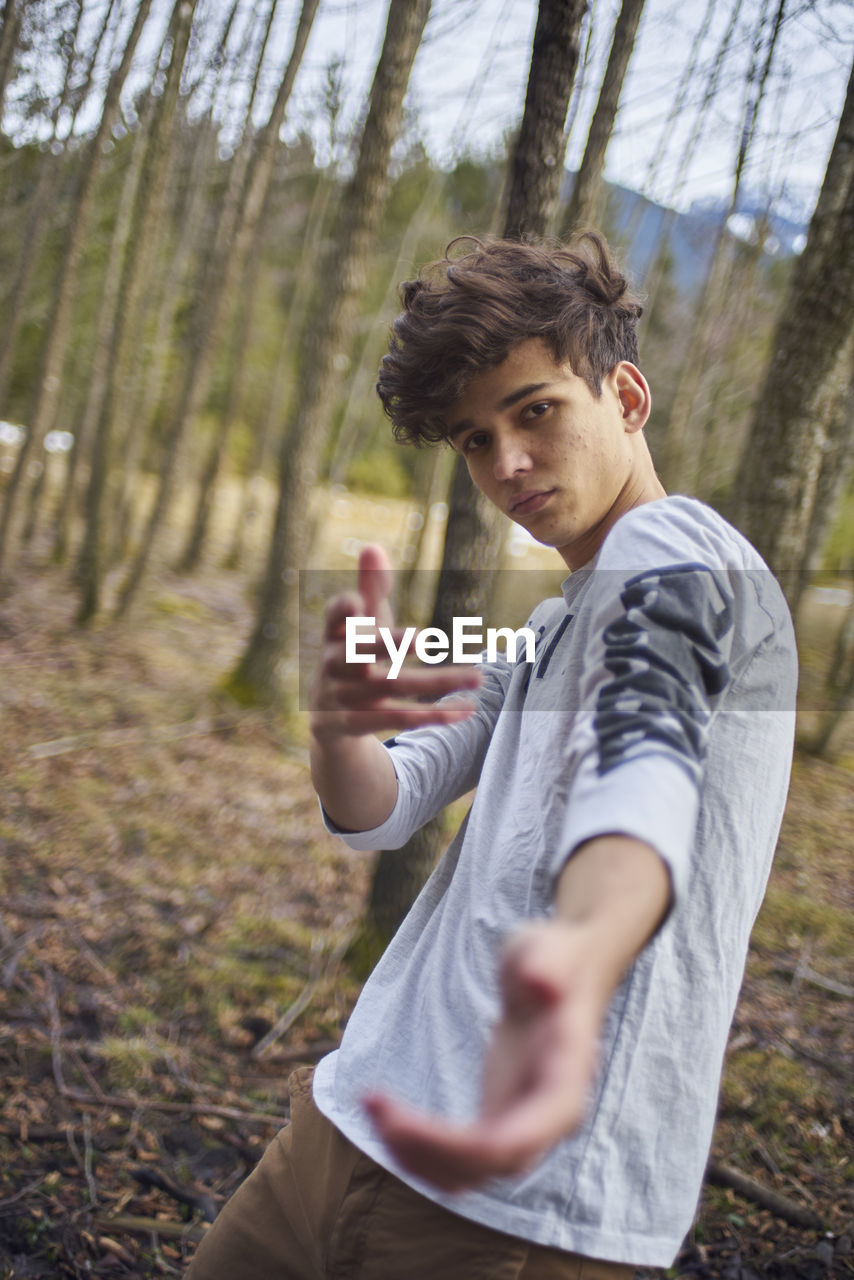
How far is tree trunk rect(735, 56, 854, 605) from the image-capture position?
3.41 meters

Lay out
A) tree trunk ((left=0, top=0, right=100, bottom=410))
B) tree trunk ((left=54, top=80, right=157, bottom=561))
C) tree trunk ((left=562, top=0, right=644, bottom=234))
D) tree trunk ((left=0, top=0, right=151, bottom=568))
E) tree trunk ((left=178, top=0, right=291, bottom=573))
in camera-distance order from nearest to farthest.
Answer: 1. tree trunk ((left=562, top=0, right=644, bottom=234))
2. tree trunk ((left=0, top=0, right=151, bottom=568))
3. tree trunk ((left=0, top=0, right=100, bottom=410))
4. tree trunk ((left=54, top=80, right=157, bottom=561))
5. tree trunk ((left=178, top=0, right=291, bottom=573))

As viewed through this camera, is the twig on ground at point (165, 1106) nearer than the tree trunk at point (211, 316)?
Yes

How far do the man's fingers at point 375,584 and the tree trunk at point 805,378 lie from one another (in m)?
3.06

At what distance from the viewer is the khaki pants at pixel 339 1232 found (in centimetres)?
116

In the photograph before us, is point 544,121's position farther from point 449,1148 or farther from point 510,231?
point 449,1148

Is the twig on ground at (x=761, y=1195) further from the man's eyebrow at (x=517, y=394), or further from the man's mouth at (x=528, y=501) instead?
the man's eyebrow at (x=517, y=394)

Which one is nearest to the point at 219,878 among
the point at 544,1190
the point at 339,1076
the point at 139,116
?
the point at 339,1076

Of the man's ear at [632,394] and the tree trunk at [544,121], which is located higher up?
the tree trunk at [544,121]

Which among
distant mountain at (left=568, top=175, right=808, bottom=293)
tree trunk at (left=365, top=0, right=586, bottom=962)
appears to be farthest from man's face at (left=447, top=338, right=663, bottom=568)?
distant mountain at (left=568, top=175, right=808, bottom=293)

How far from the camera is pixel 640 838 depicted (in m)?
0.81

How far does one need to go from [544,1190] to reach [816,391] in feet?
10.7

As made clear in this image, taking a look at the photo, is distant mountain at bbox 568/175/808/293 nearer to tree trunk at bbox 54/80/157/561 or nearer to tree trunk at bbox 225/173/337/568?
tree trunk at bbox 225/173/337/568

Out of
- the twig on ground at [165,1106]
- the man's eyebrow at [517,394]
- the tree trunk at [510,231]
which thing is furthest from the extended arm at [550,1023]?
the twig on ground at [165,1106]

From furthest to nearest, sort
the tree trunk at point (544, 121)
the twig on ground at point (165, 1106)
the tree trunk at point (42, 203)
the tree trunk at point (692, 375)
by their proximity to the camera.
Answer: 1. the tree trunk at point (692, 375)
2. the tree trunk at point (42, 203)
3. the twig on ground at point (165, 1106)
4. the tree trunk at point (544, 121)
